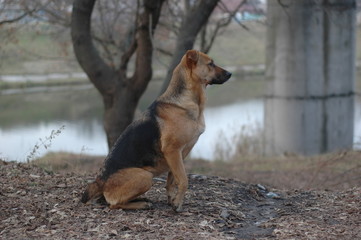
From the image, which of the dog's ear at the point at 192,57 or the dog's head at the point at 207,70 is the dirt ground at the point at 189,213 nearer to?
the dog's head at the point at 207,70

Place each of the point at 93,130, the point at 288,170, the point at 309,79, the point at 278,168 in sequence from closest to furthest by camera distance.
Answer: the point at 288,170 → the point at 278,168 → the point at 309,79 → the point at 93,130

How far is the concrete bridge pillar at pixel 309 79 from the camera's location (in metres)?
17.9

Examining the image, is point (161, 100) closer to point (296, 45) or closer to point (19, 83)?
point (296, 45)

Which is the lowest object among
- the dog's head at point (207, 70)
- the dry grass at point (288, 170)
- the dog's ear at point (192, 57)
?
the dry grass at point (288, 170)

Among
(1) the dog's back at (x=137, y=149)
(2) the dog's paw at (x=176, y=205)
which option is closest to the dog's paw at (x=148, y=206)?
(2) the dog's paw at (x=176, y=205)

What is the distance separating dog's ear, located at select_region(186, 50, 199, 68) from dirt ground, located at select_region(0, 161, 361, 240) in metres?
1.65

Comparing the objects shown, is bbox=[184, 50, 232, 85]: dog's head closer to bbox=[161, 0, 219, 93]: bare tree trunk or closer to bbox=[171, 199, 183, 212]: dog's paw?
bbox=[171, 199, 183, 212]: dog's paw

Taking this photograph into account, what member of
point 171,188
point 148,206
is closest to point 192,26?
point 171,188

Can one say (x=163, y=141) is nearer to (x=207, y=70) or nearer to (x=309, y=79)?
(x=207, y=70)

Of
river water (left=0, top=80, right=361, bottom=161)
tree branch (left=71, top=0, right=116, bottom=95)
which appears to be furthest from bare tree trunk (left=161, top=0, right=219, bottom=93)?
river water (left=0, top=80, right=361, bottom=161)

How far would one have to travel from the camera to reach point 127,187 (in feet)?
20.8

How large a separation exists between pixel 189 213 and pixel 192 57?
1.73 meters

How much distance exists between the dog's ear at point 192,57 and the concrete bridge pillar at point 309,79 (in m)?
11.7

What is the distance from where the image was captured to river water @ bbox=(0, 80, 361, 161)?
60.4 ft
